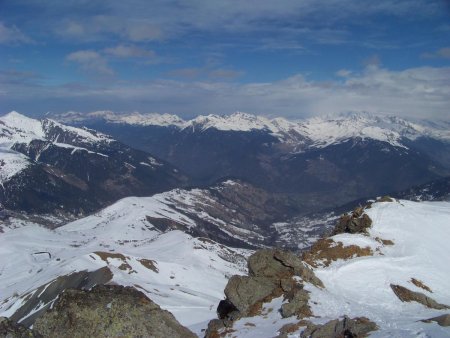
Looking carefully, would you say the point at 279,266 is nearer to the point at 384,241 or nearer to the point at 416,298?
the point at 416,298

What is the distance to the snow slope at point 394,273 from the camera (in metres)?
40.4

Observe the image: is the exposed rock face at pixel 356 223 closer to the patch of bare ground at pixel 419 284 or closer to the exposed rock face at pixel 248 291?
the patch of bare ground at pixel 419 284

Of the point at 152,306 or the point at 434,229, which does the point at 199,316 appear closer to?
the point at 434,229

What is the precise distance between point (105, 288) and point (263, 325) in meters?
17.8

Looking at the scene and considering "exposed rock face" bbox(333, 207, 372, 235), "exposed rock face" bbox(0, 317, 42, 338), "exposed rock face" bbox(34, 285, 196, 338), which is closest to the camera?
"exposed rock face" bbox(0, 317, 42, 338)

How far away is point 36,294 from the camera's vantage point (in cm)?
17462

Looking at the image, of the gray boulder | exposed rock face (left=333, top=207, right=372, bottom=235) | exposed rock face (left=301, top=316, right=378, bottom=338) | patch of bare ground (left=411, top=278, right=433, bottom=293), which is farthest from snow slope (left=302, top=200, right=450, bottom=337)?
exposed rock face (left=333, top=207, right=372, bottom=235)

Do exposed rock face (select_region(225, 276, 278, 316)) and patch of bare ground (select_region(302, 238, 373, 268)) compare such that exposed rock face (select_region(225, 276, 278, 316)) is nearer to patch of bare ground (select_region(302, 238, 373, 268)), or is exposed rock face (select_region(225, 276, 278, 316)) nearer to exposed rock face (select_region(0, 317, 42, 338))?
patch of bare ground (select_region(302, 238, 373, 268))

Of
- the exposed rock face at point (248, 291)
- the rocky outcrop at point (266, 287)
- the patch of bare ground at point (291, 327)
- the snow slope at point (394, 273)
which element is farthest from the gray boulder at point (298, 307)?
the exposed rock face at point (248, 291)

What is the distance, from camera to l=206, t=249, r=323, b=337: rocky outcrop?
144ft

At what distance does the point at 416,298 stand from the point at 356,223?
2458 centimetres

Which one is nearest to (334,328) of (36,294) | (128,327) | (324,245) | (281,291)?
(281,291)

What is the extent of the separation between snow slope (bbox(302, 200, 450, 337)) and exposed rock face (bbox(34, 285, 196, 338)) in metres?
15.7

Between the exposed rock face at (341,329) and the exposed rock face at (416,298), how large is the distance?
1589cm
